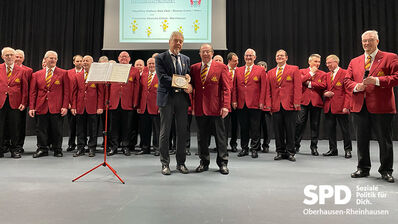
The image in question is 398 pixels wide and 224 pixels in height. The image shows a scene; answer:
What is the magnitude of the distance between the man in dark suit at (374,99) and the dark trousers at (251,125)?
5.48ft

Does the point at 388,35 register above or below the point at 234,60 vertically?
above

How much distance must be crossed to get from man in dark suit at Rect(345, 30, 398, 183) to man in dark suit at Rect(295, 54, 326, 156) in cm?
168

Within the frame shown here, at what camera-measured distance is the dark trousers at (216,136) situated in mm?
3463

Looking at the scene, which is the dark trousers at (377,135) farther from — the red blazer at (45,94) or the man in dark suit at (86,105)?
the red blazer at (45,94)

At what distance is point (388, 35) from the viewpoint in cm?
727

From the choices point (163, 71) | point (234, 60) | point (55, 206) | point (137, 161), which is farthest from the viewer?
point (234, 60)

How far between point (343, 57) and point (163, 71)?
19.2 ft

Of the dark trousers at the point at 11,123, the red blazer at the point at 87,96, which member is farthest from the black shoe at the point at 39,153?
the red blazer at the point at 87,96

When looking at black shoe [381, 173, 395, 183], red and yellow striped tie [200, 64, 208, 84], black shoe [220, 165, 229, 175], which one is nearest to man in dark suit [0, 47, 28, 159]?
red and yellow striped tie [200, 64, 208, 84]

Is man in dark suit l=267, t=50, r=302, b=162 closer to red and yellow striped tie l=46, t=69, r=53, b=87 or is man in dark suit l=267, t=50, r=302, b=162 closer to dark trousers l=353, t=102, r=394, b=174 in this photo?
dark trousers l=353, t=102, r=394, b=174

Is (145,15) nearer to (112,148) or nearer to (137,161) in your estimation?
(112,148)

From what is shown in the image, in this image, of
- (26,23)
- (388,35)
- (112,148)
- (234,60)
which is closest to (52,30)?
(26,23)

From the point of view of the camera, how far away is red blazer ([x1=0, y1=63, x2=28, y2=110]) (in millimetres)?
4359

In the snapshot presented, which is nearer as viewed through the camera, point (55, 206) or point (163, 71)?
point (55, 206)
